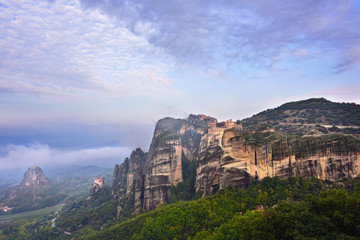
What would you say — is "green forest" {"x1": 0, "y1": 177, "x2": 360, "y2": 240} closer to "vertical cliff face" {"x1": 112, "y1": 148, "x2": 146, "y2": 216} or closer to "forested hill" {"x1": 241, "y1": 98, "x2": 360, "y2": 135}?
"vertical cliff face" {"x1": 112, "y1": 148, "x2": 146, "y2": 216}

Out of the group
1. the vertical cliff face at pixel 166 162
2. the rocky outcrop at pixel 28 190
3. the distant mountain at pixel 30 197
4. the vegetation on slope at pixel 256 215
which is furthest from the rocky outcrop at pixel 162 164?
the rocky outcrop at pixel 28 190

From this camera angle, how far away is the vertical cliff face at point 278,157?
45781mm

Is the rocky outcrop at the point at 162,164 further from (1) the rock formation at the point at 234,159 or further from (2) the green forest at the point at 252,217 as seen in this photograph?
(2) the green forest at the point at 252,217

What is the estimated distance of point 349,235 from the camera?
22.8 metres

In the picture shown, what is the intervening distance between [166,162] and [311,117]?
69526 millimetres

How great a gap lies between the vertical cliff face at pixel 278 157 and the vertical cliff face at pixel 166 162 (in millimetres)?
18157

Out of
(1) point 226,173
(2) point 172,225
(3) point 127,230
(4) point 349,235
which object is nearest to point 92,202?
(3) point 127,230

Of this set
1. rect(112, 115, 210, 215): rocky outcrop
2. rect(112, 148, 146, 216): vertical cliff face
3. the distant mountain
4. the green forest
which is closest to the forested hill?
the green forest

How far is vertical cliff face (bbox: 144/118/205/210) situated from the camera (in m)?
78.2

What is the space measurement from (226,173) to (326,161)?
2284 centimetres

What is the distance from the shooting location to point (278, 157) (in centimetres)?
5153

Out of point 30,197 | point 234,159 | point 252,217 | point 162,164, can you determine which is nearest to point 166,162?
point 162,164

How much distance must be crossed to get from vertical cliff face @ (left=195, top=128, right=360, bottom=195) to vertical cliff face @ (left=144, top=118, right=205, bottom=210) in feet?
59.6

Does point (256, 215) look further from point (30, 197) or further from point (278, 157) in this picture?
point (30, 197)
